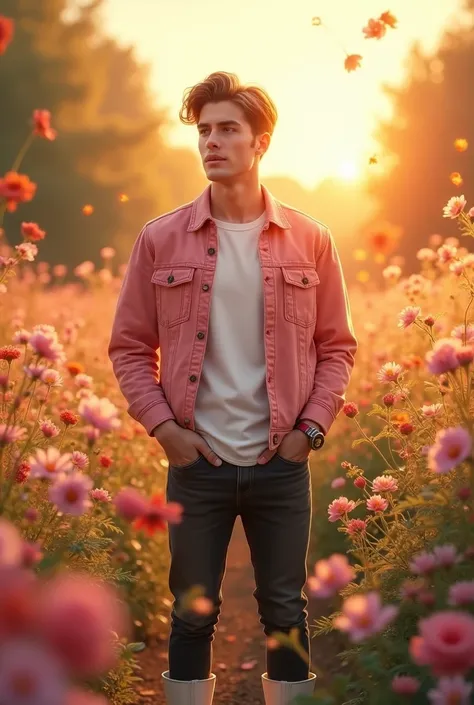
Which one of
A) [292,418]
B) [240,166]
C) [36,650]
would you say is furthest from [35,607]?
[240,166]

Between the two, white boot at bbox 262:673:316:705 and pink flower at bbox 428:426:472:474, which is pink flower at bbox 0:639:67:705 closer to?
pink flower at bbox 428:426:472:474

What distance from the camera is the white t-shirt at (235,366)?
2270 millimetres

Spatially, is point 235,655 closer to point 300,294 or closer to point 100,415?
point 300,294

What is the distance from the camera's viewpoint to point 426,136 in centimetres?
1753

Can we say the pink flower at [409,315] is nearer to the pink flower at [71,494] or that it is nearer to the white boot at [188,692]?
the white boot at [188,692]

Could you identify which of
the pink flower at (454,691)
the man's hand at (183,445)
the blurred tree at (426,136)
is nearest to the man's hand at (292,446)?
the man's hand at (183,445)

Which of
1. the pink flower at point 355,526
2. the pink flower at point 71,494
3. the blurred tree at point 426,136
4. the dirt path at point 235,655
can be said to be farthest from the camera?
the blurred tree at point 426,136

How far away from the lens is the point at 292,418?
7.64 feet

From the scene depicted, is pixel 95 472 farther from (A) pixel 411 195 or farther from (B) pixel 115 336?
(A) pixel 411 195

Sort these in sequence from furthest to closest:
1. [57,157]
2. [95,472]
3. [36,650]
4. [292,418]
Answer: [57,157] → [95,472] → [292,418] → [36,650]

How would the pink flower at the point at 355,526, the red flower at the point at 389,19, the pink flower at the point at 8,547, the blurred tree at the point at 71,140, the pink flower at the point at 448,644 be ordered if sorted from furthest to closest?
the blurred tree at the point at 71,140 < the red flower at the point at 389,19 < the pink flower at the point at 355,526 < the pink flower at the point at 448,644 < the pink flower at the point at 8,547

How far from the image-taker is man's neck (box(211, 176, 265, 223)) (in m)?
2.41

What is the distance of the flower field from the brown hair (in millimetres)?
435

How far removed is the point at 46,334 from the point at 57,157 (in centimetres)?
1603
